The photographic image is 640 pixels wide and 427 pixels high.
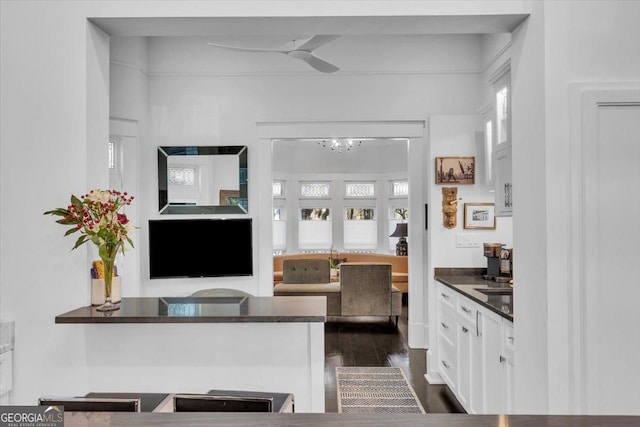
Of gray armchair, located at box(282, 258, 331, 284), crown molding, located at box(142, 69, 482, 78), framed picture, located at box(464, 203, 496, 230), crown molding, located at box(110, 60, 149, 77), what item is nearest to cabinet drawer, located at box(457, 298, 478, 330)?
framed picture, located at box(464, 203, 496, 230)

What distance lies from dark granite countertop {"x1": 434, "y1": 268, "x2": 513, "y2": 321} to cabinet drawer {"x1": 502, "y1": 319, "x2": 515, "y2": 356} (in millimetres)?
52

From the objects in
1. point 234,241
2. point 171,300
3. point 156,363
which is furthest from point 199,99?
point 156,363

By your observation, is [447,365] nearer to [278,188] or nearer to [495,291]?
[495,291]

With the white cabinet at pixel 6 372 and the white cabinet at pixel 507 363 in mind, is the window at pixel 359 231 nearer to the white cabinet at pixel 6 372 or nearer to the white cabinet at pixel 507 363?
the white cabinet at pixel 507 363

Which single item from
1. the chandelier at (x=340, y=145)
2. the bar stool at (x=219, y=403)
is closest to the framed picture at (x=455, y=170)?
the bar stool at (x=219, y=403)

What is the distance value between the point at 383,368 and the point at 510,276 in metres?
1.49

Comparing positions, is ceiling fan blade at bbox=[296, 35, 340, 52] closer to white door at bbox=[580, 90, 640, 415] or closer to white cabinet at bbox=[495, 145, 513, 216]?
white cabinet at bbox=[495, 145, 513, 216]

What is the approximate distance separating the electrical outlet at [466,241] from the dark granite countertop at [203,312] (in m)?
2.39

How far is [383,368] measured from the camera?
4336 millimetres

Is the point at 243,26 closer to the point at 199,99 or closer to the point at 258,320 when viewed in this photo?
the point at 258,320

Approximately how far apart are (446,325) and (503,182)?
1399 millimetres

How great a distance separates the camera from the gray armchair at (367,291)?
5.89m

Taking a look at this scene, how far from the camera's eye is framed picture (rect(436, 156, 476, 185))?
14.1 feet

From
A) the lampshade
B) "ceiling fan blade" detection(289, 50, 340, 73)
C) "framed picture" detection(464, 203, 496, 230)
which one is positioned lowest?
the lampshade
